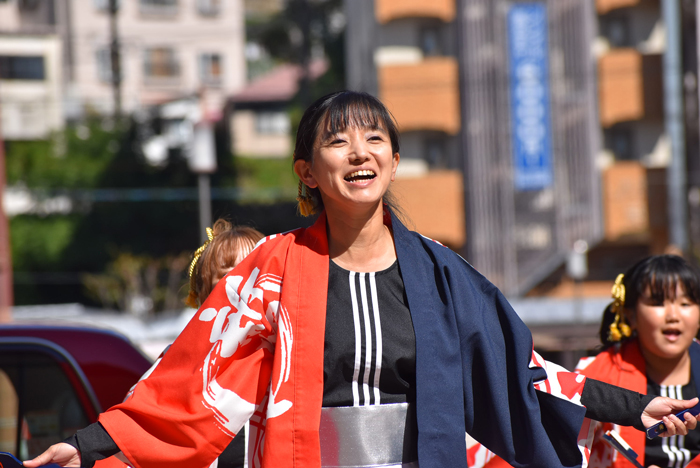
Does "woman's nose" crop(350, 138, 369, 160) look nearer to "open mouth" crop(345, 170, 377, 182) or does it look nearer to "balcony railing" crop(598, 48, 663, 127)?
"open mouth" crop(345, 170, 377, 182)

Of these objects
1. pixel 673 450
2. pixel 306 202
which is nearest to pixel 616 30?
pixel 673 450

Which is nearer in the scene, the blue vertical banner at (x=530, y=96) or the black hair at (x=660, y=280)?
the black hair at (x=660, y=280)

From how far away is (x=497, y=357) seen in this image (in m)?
1.93

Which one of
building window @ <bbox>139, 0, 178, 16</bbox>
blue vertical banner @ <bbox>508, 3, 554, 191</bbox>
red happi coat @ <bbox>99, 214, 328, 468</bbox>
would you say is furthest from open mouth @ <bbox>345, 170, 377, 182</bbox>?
building window @ <bbox>139, 0, 178, 16</bbox>

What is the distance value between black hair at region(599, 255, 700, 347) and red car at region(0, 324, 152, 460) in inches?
69.0

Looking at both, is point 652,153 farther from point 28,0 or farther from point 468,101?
point 28,0

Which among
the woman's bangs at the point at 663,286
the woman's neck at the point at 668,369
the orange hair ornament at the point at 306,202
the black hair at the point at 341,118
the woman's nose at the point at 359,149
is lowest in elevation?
the woman's neck at the point at 668,369

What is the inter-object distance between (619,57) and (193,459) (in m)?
16.8

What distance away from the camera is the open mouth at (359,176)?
191 cm

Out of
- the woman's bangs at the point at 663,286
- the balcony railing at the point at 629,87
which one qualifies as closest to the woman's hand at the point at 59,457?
the woman's bangs at the point at 663,286

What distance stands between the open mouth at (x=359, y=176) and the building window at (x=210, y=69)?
A: 26.7 m

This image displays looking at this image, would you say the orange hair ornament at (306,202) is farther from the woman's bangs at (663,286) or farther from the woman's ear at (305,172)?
the woman's bangs at (663,286)

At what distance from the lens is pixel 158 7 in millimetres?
26312

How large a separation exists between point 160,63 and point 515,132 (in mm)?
14926
